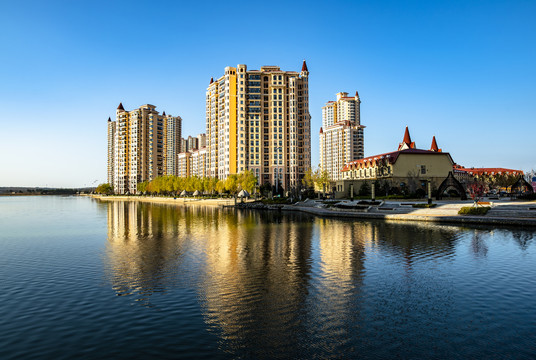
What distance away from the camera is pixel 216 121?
519 ft

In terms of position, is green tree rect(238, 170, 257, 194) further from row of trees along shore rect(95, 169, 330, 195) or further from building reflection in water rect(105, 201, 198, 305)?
building reflection in water rect(105, 201, 198, 305)

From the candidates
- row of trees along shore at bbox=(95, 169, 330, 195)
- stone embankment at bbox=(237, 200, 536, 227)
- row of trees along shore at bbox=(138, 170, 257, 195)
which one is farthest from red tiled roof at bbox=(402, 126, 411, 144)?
stone embankment at bbox=(237, 200, 536, 227)

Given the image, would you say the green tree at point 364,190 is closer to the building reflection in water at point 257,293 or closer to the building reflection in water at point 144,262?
the building reflection in water at point 144,262

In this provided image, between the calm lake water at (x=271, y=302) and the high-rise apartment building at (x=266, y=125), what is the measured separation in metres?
113

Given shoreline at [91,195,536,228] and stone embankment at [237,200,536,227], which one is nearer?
shoreline at [91,195,536,228]

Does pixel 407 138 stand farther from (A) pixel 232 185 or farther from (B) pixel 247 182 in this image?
(A) pixel 232 185

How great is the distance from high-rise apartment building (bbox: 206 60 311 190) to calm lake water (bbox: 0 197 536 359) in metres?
113

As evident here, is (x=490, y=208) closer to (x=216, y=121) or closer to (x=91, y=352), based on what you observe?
(x=91, y=352)

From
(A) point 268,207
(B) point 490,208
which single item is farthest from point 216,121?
(B) point 490,208

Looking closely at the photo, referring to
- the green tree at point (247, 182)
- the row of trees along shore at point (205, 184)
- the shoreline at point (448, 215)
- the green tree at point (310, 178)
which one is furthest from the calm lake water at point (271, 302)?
the row of trees along shore at point (205, 184)

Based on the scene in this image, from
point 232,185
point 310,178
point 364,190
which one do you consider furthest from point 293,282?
point 232,185

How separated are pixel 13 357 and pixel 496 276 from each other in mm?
21482

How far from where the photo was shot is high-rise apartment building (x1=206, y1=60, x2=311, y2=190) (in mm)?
139625

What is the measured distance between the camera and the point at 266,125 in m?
144
